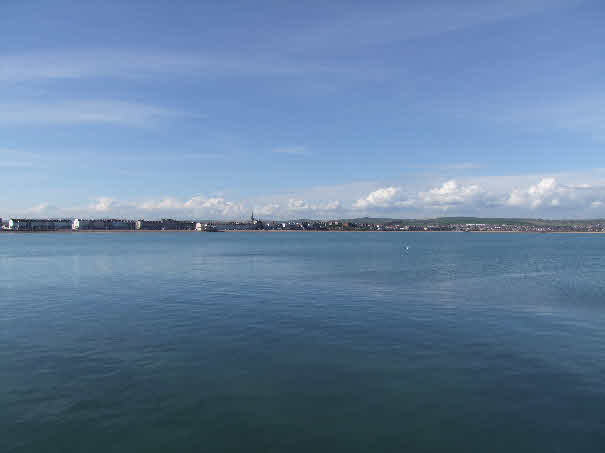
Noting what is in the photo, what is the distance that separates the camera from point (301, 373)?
1723 cm

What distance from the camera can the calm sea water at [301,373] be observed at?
1230 cm

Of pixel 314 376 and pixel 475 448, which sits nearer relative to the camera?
pixel 475 448

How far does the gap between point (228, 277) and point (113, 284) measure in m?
13.7

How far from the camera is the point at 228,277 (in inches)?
1976

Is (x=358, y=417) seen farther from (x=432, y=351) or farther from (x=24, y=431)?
(x=24, y=431)

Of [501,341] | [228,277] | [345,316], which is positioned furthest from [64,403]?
[228,277]

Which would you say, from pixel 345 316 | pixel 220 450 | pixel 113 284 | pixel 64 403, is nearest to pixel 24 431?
pixel 64 403

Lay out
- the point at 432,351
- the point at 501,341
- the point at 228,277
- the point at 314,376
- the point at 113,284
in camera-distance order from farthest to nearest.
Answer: the point at 228,277 → the point at 113,284 → the point at 501,341 → the point at 432,351 → the point at 314,376

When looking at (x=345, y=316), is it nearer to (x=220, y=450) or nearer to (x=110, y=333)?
(x=110, y=333)

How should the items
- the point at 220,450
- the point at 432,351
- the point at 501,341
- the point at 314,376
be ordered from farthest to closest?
1. the point at 501,341
2. the point at 432,351
3. the point at 314,376
4. the point at 220,450

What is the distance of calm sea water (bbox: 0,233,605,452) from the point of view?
12.3m

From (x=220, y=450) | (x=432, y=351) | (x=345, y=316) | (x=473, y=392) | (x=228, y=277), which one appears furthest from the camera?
(x=228, y=277)

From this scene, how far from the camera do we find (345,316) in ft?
92.7

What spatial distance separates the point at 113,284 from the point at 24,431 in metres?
34.4
